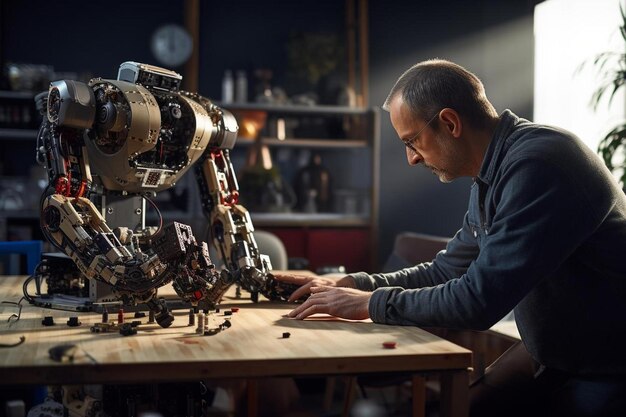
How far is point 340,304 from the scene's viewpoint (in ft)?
5.78

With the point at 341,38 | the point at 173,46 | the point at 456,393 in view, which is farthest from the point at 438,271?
the point at 341,38

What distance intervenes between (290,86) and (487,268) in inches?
187

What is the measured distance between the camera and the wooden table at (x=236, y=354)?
131cm

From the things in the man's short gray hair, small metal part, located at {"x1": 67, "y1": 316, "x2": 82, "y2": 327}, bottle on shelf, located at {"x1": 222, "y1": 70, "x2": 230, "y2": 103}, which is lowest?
small metal part, located at {"x1": 67, "y1": 316, "x2": 82, "y2": 327}

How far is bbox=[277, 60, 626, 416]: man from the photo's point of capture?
5.15 ft

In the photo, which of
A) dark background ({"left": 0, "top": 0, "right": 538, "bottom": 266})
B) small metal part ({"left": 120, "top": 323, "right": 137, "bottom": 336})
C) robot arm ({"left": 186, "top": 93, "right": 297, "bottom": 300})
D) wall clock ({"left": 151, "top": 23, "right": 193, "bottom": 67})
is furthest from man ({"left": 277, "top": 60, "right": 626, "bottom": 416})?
dark background ({"left": 0, "top": 0, "right": 538, "bottom": 266})

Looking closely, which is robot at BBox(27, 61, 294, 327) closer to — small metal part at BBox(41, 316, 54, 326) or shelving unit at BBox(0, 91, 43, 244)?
small metal part at BBox(41, 316, 54, 326)

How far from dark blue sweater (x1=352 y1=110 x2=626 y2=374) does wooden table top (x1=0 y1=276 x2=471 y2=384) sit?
0.10 meters

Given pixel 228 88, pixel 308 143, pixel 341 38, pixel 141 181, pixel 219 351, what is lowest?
pixel 219 351

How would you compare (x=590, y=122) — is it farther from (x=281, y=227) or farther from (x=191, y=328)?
(x=191, y=328)

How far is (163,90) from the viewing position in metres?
2.19

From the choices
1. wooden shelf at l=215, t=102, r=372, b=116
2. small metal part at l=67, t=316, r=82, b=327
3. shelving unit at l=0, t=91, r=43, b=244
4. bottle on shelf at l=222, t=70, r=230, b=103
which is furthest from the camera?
bottle on shelf at l=222, t=70, r=230, b=103

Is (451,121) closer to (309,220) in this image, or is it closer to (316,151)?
(309,220)

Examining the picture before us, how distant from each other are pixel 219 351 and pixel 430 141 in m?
0.77
